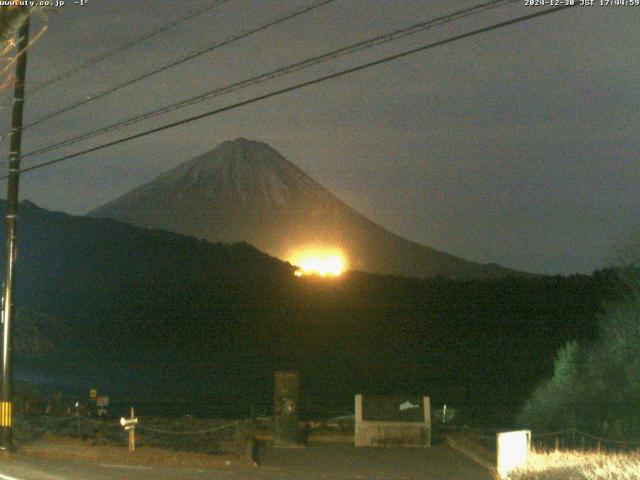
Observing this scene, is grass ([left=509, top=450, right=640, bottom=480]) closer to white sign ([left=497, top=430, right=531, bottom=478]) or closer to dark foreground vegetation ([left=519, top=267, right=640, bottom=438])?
white sign ([left=497, top=430, right=531, bottom=478])

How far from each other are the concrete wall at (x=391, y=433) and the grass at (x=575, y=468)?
817 cm

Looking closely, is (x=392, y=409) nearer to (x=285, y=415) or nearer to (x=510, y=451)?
(x=285, y=415)

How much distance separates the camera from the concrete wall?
82.4ft

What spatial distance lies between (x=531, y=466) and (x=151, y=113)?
30.8 feet

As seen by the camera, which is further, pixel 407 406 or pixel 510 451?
pixel 407 406

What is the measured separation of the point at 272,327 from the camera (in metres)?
116

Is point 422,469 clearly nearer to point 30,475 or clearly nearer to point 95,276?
point 30,475

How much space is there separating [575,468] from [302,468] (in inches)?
315

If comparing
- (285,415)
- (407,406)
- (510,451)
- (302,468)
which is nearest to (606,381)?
(407,406)


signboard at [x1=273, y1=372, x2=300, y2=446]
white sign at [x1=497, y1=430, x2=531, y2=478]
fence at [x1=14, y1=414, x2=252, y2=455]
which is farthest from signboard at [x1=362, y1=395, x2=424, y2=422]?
white sign at [x1=497, y1=430, x2=531, y2=478]

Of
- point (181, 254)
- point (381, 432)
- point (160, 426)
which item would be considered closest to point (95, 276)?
point (181, 254)

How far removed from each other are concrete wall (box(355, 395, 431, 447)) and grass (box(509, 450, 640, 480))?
8.17m

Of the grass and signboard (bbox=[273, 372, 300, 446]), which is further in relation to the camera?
Result: signboard (bbox=[273, 372, 300, 446])

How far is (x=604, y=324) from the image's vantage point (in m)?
38.6
